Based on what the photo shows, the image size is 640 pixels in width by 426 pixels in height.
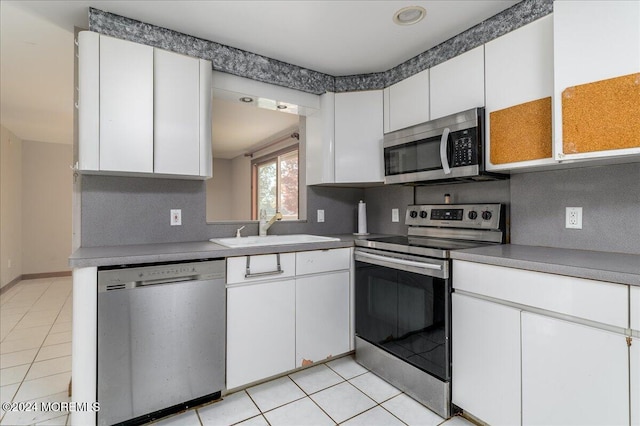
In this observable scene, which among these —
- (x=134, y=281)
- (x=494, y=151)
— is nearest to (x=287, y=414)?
(x=134, y=281)

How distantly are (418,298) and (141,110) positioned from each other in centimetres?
196

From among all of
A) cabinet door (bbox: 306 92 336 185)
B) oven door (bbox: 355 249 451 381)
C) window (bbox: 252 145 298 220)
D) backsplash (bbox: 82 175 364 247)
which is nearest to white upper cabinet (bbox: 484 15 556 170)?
oven door (bbox: 355 249 451 381)

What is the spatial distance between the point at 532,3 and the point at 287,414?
8.57 feet

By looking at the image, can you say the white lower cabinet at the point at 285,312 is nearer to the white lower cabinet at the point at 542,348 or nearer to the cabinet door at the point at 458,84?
the white lower cabinet at the point at 542,348

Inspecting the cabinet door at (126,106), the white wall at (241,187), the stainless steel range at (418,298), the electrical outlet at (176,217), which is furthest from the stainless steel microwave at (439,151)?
the white wall at (241,187)

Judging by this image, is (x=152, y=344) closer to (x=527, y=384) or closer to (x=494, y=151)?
(x=527, y=384)

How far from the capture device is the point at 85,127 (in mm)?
1745

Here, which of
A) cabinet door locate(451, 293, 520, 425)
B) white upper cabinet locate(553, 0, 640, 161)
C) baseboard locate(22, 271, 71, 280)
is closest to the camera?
white upper cabinet locate(553, 0, 640, 161)

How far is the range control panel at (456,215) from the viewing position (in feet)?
6.72

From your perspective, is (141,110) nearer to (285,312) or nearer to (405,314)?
(285,312)

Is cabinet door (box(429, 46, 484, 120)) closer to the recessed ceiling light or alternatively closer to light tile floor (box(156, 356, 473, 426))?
the recessed ceiling light

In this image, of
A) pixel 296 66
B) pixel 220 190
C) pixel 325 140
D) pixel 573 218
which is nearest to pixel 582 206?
pixel 573 218

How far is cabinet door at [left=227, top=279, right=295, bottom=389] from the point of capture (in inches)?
74.2

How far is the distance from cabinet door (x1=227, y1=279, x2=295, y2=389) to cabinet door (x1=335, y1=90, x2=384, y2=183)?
3.52ft
